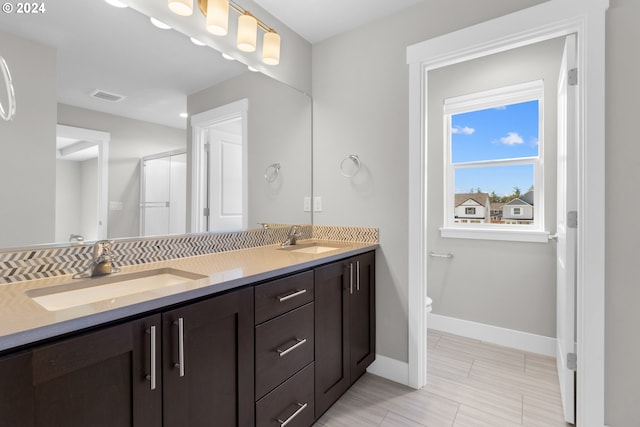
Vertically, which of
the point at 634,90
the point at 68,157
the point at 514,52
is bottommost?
the point at 68,157

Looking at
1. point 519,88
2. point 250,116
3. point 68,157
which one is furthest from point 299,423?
point 519,88

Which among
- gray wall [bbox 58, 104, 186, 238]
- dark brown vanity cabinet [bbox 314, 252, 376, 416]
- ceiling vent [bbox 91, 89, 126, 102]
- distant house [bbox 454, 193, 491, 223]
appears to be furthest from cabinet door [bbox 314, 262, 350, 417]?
distant house [bbox 454, 193, 491, 223]

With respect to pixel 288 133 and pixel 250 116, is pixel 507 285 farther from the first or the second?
pixel 250 116

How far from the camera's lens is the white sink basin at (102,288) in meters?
1.03

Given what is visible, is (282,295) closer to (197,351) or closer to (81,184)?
(197,351)

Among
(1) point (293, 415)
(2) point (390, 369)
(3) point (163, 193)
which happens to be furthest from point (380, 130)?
(1) point (293, 415)

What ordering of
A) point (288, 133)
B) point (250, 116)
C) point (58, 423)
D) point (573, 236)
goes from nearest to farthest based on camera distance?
point (58, 423)
point (573, 236)
point (250, 116)
point (288, 133)

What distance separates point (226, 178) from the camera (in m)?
1.93

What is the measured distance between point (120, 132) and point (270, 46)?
1.10m

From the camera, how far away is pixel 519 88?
2508mm

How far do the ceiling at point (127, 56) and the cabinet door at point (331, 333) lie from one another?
1.19m

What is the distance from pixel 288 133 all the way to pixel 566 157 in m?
1.77

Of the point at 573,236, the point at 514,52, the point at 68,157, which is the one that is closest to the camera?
the point at 68,157

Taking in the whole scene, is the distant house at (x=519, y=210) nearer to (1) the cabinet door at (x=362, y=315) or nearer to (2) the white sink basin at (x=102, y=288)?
(1) the cabinet door at (x=362, y=315)
